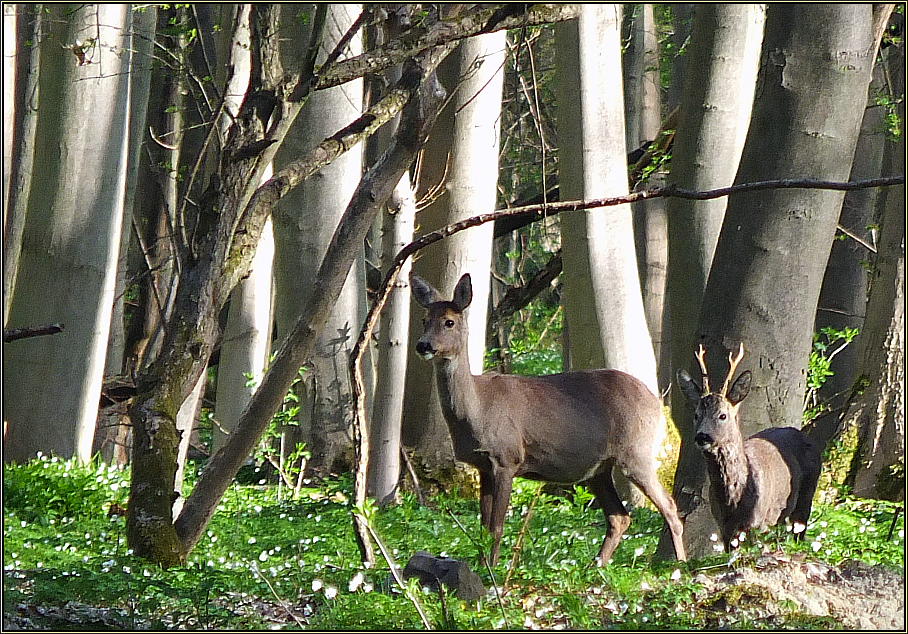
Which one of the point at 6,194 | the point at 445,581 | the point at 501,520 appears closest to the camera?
the point at 445,581

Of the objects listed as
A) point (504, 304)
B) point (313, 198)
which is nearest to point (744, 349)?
point (313, 198)

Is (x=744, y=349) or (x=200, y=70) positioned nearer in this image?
(x=744, y=349)

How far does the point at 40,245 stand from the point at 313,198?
2544 millimetres

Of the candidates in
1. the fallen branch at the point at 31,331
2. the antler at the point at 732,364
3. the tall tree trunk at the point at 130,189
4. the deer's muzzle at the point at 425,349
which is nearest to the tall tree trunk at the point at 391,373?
the tall tree trunk at the point at 130,189

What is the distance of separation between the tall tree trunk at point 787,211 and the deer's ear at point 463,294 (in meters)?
1.66

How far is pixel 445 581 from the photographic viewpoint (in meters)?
5.36

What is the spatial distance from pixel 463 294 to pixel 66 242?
15.9 feet

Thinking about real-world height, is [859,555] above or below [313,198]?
below

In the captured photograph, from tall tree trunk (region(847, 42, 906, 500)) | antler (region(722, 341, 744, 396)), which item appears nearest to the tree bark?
antler (region(722, 341, 744, 396))

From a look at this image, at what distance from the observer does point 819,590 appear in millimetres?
5570

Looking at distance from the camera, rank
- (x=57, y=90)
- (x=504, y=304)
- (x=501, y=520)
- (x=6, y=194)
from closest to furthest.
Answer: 1. (x=501, y=520)
2. (x=57, y=90)
3. (x=6, y=194)
4. (x=504, y=304)

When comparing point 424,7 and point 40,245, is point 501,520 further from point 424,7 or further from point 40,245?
point 40,245

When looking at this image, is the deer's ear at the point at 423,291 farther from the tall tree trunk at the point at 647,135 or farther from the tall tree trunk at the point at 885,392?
the tall tree trunk at the point at 647,135

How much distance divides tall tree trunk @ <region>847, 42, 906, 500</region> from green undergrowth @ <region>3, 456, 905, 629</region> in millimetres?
415
